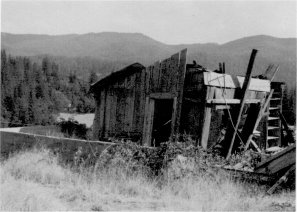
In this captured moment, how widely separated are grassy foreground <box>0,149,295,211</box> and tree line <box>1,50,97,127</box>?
117 feet

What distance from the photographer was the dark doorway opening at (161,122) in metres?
11.1

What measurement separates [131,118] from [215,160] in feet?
13.7

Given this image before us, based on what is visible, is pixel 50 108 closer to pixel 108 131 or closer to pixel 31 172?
pixel 108 131

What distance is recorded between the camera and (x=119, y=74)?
11672 millimetres

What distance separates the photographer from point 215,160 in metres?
7.72

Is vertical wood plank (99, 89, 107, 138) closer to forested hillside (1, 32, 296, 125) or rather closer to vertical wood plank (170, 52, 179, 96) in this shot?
vertical wood plank (170, 52, 179, 96)

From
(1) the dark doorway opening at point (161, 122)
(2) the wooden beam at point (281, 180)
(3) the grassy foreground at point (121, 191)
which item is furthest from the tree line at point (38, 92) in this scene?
(2) the wooden beam at point (281, 180)

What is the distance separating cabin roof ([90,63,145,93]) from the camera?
11.3m

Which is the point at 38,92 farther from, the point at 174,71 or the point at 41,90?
the point at 174,71

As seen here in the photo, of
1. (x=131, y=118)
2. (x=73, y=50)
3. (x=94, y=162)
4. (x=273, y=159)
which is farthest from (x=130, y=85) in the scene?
(x=73, y=50)

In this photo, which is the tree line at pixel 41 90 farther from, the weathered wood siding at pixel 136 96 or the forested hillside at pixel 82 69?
the weathered wood siding at pixel 136 96

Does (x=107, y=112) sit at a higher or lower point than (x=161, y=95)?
lower

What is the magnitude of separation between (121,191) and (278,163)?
2.98 meters

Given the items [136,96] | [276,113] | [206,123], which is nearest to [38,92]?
[136,96]
